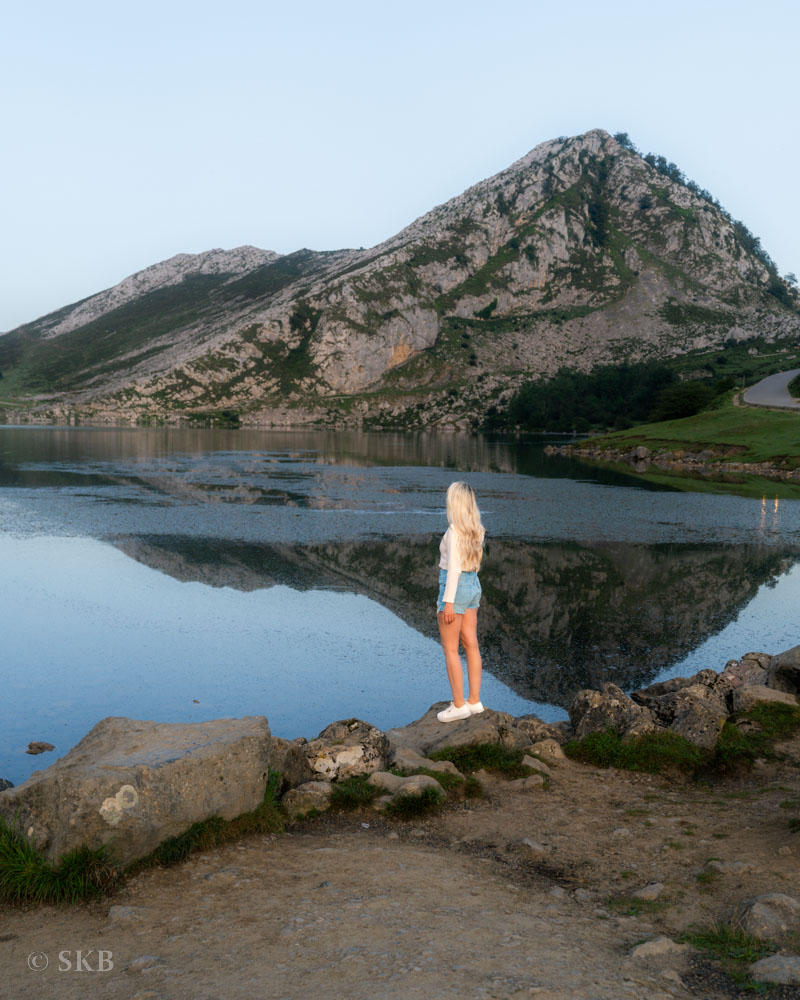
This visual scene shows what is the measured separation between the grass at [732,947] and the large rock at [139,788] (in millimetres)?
4552

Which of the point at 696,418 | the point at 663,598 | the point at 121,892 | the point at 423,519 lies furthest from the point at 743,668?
the point at 696,418

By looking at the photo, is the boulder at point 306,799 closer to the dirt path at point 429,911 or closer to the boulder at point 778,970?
the dirt path at point 429,911

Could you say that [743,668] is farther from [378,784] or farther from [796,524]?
[796,524]

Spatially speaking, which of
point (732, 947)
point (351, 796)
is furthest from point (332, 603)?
point (732, 947)

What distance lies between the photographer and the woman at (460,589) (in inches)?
444

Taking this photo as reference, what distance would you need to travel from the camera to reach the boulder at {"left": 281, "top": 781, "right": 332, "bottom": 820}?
29.9ft

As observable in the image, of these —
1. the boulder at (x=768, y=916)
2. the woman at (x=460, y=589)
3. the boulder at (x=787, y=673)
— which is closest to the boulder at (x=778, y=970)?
the boulder at (x=768, y=916)

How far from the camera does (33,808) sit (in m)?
7.15

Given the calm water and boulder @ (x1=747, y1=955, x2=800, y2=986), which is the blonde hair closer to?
the calm water

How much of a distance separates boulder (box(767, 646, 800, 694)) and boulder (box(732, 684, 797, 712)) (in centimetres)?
70

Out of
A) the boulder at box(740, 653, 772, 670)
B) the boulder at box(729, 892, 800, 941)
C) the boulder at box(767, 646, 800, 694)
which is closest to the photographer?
the boulder at box(729, 892, 800, 941)

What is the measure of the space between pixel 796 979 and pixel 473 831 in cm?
412
